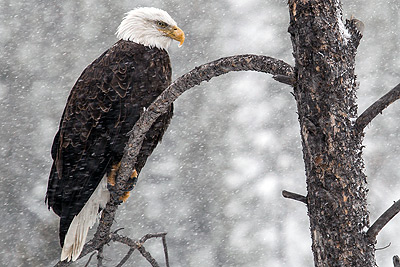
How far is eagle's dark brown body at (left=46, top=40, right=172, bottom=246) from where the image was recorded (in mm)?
3176

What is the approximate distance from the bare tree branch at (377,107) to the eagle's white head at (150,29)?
1989 mm

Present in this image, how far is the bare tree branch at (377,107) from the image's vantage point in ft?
5.42

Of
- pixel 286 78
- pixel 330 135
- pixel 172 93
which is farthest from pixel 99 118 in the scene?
pixel 330 135

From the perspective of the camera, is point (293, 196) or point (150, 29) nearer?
point (293, 196)

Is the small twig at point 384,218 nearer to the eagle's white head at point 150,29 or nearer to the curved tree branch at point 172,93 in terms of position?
the curved tree branch at point 172,93

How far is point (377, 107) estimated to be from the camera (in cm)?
167

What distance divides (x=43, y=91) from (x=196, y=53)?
12.1ft

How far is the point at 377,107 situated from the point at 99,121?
6.29 feet

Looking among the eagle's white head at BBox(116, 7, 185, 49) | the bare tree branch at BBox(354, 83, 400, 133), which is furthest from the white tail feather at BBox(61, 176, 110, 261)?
the bare tree branch at BBox(354, 83, 400, 133)

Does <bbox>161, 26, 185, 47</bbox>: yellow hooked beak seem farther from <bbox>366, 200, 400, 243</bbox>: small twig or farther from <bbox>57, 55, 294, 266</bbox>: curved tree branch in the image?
<bbox>366, 200, 400, 243</bbox>: small twig

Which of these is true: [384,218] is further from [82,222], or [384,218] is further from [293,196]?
[82,222]

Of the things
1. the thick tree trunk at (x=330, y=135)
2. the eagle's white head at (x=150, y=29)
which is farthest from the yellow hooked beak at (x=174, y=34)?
the thick tree trunk at (x=330, y=135)

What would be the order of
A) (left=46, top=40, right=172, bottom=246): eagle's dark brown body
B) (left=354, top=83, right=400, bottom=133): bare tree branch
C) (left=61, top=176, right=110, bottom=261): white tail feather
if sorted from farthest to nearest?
→ 1. (left=61, top=176, right=110, bottom=261): white tail feather
2. (left=46, top=40, right=172, bottom=246): eagle's dark brown body
3. (left=354, top=83, right=400, bottom=133): bare tree branch

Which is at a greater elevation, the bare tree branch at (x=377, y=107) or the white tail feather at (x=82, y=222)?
the white tail feather at (x=82, y=222)
